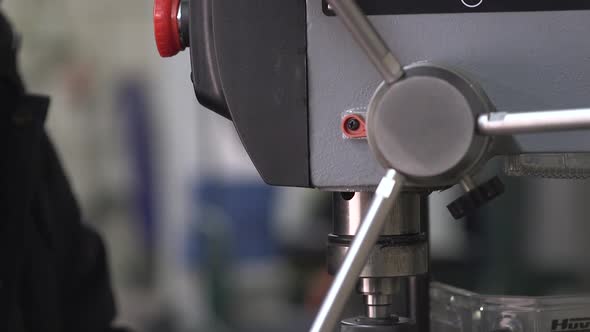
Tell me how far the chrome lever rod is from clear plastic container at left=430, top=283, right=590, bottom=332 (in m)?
0.23

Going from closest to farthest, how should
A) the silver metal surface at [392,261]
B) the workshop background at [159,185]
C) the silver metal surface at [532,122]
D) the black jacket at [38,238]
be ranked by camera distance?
the silver metal surface at [532,122] → the silver metal surface at [392,261] → the black jacket at [38,238] → the workshop background at [159,185]

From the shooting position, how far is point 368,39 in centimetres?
57

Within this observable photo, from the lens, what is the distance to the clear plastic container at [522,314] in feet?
2.25

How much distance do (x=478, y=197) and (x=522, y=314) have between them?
0.47 feet

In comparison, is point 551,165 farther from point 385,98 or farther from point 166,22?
point 166,22

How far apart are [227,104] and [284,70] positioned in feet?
0.15

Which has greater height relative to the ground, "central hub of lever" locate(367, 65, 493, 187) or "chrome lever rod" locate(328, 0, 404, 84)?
"chrome lever rod" locate(328, 0, 404, 84)

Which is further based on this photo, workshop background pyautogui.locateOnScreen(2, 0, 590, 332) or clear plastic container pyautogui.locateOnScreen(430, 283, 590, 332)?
workshop background pyautogui.locateOnScreen(2, 0, 590, 332)

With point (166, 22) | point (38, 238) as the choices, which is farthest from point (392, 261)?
point (38, 238)

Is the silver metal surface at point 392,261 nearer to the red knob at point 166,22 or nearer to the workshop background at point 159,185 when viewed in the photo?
the red knob at point 166,22

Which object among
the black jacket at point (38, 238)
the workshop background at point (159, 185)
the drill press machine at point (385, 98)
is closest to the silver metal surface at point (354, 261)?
the drill press machine at point (385, 98)

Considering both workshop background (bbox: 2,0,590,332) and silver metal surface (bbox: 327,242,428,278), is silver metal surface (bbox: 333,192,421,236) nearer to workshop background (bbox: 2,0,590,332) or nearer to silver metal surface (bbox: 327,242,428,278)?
silver metal surface (bbox: 327,242,428,278)

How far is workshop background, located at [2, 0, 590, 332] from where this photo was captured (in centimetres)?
347

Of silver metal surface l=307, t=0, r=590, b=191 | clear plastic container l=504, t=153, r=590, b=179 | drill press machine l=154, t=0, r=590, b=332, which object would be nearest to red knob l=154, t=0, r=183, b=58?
drill press machine l=154, t=0, r=590, b=332
